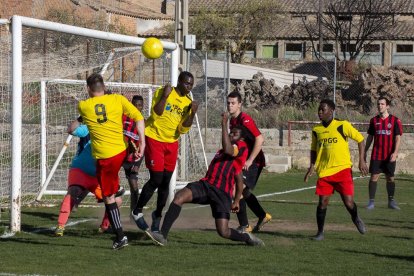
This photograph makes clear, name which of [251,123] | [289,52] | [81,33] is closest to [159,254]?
[251,123]

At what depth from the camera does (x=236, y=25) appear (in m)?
59.8

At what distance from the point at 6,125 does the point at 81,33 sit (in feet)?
8.79

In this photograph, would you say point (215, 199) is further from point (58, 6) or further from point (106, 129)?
point (58, 6)

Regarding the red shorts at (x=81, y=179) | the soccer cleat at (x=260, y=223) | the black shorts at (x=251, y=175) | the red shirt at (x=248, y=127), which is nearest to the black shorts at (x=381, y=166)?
the soccer cleat at (x=260, y=223)

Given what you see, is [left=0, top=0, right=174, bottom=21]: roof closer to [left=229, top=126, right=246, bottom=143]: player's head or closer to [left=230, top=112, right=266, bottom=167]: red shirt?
[left=230, top=112, right=266, bottom=167]: red shirt

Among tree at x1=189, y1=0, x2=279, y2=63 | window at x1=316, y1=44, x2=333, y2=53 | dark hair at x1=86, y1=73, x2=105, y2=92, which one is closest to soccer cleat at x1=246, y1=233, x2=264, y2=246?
dark hair at x1=86, y1=73, x2=105, y2=92

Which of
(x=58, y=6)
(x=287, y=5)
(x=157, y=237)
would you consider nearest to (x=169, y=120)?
(x=157, y=237)

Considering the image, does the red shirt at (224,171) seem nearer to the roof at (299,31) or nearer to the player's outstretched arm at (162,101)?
the player's outstretched arm at (162,101)

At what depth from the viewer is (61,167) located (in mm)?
17312

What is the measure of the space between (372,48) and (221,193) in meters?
47.6

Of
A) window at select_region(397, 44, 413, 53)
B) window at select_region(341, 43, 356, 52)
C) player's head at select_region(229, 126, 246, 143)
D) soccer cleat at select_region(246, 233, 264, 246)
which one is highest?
window at select_region(397, 44, 413, 53)

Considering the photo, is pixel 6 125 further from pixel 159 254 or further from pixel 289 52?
pixel 289 52

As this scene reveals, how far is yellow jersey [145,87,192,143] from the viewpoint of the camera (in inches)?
454

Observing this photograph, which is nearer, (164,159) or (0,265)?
(0,265)
